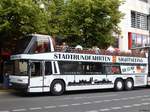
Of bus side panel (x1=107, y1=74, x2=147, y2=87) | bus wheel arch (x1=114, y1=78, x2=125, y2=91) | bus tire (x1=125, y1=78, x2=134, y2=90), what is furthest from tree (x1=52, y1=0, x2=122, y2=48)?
bus wheel arch (x1=114, y1=78, x2=125, y2=91)

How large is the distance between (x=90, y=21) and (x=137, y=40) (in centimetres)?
1862

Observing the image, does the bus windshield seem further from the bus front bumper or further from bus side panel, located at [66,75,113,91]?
bus side panel, located at [66,75,113,91]

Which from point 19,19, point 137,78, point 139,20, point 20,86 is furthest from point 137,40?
point 20,86

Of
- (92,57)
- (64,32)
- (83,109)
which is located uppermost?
(64,32)

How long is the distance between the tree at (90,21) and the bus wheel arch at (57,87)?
24.2 feet

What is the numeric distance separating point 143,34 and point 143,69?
61.6 ft

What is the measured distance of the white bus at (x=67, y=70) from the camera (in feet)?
87.3

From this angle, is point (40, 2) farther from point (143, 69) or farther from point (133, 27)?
point (133, 27)

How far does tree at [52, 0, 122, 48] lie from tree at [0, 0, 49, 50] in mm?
4588

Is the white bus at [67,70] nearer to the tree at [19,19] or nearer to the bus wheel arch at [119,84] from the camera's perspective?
the bus wheel arch at [119,84]

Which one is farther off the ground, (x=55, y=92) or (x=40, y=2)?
(x=40, y=2)

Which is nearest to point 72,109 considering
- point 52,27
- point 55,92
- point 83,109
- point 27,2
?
point 83,109

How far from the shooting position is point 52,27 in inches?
1336

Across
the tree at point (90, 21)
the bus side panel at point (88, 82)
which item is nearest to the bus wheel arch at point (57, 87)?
the bus side panel at point (88, 82)
